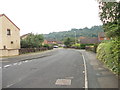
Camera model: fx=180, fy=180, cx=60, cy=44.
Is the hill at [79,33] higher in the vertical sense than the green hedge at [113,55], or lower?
higher

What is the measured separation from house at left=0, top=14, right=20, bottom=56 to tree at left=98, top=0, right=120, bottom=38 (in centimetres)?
2148

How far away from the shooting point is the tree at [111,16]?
1105 centimetres

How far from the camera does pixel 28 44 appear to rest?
151ft

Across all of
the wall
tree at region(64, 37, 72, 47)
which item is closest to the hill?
tree at region(64, 37, 72, 47)

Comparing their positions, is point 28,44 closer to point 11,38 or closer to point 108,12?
point 11,38

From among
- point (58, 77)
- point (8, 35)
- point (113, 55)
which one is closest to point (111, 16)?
point (113, 55)

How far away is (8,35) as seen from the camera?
3669cm

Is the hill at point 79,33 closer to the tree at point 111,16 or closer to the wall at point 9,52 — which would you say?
the wall at point 9,52

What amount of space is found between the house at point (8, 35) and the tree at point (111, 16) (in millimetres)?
21482

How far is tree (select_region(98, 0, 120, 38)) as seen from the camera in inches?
435

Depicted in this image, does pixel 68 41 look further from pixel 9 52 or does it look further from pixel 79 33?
pixel 79 33

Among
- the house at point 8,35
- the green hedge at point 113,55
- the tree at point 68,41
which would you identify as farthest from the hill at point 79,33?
the green hedge at point 113,55

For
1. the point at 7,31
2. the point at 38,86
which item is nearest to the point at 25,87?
the point at 38,86

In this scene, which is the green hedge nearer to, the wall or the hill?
the wall
